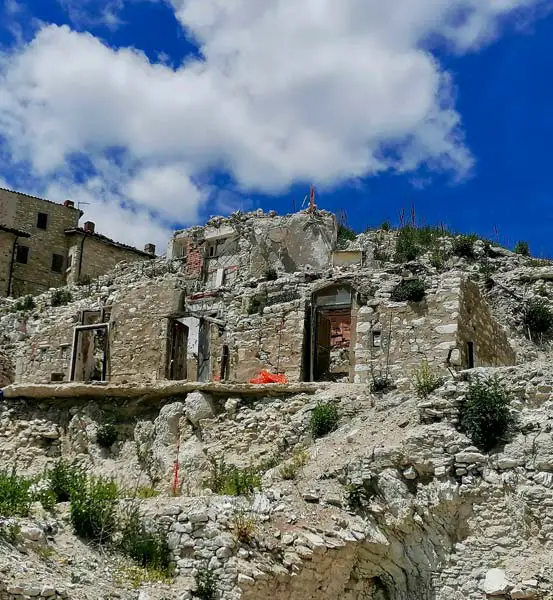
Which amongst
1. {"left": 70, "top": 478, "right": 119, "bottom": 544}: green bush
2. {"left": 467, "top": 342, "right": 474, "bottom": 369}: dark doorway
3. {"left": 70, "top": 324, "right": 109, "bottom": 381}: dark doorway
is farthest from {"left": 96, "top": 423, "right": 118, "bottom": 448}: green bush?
{"left": 467, "top": 342, "right": 474, "bottom": 369}: dark doorway

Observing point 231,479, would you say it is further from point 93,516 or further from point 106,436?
point 106,436

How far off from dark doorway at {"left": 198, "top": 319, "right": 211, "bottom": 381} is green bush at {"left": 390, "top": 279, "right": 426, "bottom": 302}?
6.77 m

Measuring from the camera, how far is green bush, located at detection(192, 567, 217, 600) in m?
14.5

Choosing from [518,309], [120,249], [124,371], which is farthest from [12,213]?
[518,309]

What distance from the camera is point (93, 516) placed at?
15477mm

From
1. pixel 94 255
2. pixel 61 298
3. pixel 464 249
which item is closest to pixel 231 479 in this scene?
pixel 61 298

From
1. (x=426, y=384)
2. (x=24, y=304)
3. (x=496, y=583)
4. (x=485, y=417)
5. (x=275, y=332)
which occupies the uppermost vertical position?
(x=24, y=304)

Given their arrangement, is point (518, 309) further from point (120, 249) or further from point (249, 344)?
point (120, 249)

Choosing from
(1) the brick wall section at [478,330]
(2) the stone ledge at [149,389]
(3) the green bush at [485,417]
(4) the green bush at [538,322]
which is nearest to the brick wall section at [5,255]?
(2) the stone ledge at [149,389]

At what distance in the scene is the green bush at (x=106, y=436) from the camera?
21.0 meters

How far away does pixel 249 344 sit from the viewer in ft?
86.4

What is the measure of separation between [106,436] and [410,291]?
831 centimetres

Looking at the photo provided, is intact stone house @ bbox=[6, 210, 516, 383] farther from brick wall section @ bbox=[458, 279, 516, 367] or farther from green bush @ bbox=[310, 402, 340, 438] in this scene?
green bush @ bbox=[310, 402, 340, 438]

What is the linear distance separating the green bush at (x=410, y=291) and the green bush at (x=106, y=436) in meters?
7.85
